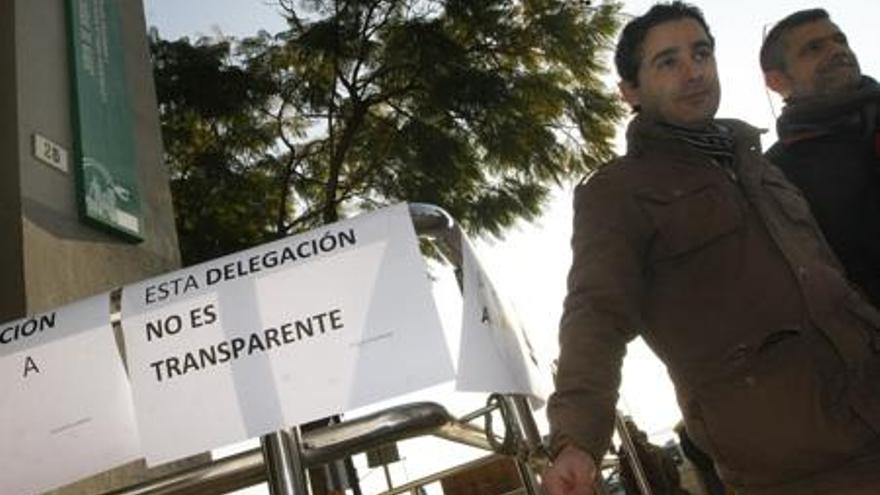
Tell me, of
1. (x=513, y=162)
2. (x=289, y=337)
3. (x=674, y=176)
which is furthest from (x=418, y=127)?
(x=289, y=337)

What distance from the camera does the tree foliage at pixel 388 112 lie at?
6340 millimetres

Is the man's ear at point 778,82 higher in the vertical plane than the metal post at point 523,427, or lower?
higher

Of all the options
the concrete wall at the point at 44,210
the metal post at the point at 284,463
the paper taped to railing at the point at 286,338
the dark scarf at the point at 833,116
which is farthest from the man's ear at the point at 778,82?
the concrete wall at the point at 44,210

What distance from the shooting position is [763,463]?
109 cm

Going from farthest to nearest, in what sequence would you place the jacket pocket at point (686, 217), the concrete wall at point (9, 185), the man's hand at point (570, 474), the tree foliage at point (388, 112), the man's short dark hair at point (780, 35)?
the tree foliage at point (388, 112)
the concrete wall at point (9, 185)
the man's short dark hair at point (780, 35)
the jacket pocket at point (686, 217)
the man's hand at point (570, 474)

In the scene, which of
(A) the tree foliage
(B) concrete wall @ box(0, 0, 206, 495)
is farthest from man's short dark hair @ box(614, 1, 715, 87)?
(A) the tree foliage

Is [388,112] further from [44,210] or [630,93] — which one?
[630,93]

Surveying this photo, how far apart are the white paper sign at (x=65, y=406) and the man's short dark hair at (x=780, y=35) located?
5.19 feet

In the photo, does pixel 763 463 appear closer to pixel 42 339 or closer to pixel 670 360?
pixel 670 360

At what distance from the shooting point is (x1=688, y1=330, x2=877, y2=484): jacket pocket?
1.06m

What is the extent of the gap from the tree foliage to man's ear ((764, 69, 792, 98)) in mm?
4402

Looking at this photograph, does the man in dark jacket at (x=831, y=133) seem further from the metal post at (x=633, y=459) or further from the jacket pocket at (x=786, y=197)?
the metal post at (x=633, y=459)

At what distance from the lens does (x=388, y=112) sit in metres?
6.74

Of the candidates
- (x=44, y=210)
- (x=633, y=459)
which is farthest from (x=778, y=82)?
(x=44, y=210)
